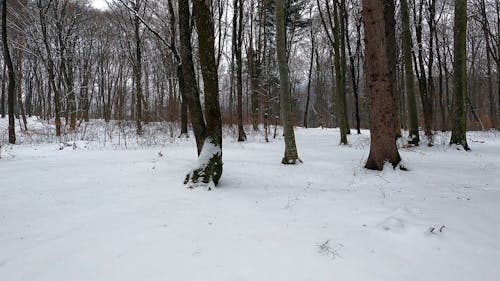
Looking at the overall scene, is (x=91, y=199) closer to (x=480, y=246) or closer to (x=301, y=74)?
(x=480, y=246)

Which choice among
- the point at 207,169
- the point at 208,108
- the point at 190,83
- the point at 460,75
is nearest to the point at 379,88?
the point at 208,108

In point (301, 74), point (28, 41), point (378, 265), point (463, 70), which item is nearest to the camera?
point (378, 265)

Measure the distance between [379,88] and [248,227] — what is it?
459cm

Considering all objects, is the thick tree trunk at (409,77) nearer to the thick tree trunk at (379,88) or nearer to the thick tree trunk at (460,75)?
the thick tree trunk at (460,75)

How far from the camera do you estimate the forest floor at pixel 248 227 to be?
255cm

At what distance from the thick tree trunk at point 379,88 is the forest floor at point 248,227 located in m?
0.53

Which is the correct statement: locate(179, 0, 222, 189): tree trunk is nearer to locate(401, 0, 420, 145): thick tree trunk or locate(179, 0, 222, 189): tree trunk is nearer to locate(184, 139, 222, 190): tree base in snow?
locate(184, 139, 222, 190): tree base in snow

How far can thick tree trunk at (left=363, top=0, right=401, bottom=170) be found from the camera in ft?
21.3

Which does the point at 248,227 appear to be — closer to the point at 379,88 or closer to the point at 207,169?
the point at 207,169

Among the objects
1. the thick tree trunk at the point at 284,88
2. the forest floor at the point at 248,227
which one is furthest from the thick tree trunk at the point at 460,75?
the thick tree trunk at the point at 284,88

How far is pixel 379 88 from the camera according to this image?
6551mm

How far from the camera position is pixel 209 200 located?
4.42 meters

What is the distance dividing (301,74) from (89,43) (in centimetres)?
2127

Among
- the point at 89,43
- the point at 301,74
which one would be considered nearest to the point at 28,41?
the point at 89,43
